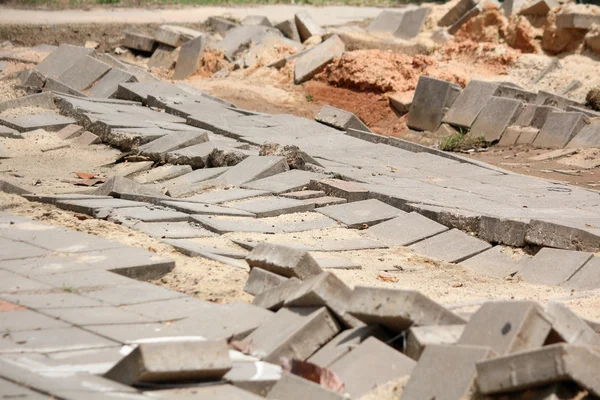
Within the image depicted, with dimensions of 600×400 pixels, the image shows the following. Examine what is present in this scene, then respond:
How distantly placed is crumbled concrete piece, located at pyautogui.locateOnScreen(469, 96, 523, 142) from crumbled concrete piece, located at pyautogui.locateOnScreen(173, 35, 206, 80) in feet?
21.3

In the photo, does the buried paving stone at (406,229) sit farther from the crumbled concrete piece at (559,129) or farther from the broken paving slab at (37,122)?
the crumbled concrete piece at (559,129)

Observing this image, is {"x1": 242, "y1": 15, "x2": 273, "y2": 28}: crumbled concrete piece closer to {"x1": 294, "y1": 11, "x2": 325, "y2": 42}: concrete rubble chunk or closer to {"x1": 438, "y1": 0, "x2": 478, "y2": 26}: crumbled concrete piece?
{"x1": 294, "y1": 11, "x2": 325, "y2": 42}: concrete rubble chunk

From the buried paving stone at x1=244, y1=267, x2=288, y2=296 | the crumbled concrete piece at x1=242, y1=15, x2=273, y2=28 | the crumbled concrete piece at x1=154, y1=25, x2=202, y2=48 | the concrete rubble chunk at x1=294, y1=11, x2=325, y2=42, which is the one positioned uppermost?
the buried paving stone at x1=244, y1=267, x2=288, y2=296

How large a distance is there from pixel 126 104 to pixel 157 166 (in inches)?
123

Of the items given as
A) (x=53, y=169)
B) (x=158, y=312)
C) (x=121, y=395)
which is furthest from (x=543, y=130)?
(x=121, y=395)

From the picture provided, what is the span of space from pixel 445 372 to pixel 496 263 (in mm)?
3439

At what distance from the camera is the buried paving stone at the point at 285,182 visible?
8766 millimetres

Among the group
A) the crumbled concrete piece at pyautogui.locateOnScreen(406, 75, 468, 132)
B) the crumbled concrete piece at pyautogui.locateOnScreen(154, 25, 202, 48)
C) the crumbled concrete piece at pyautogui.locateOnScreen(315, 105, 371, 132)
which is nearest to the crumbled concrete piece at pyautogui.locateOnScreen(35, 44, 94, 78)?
the crumbled concrete piece at pyautogui.locateOnScreen(315, 105, 371, 132)

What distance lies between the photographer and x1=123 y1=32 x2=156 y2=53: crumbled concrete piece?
67.3ft

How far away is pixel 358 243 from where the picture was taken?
7426 millimetres

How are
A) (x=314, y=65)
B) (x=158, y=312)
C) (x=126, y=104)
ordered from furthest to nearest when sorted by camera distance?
(x=314, y=65) < (x=126, y=104) < (x=158, y=312)

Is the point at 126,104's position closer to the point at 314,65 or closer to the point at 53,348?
the point at 314,65

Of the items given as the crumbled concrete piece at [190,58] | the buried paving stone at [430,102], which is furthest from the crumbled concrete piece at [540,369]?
the crumbled concrete piece at [190,58]

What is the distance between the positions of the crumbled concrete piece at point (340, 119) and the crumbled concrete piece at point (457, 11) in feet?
24.8
